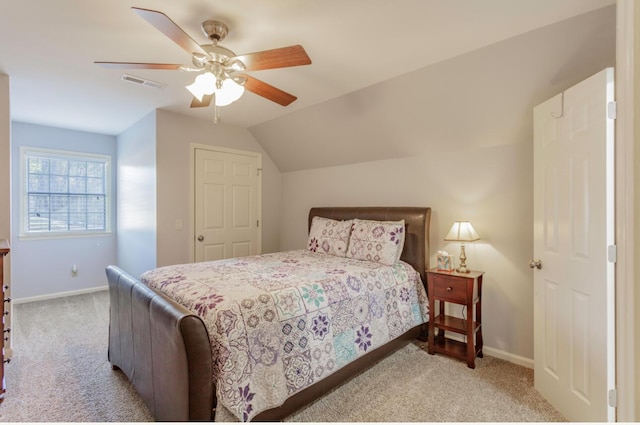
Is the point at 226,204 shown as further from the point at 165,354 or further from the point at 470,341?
the point at 470,341

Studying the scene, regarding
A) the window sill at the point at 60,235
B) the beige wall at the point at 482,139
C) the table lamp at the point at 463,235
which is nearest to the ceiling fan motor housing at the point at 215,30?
the beige wall at the point at 482,139

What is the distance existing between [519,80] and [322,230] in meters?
2.33

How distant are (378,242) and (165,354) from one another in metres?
2.03

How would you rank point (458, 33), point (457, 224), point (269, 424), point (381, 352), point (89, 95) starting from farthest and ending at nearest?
point (89, 95) → point (457, 224) → point (381, 352) → point (458, 33) → point (269, 424)

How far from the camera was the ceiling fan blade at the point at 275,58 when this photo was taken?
1.71m

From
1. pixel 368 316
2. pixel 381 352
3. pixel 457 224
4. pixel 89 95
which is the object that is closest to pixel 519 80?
pixel 457 224

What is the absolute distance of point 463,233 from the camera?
2717 mm

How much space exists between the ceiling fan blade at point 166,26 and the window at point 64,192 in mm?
4018

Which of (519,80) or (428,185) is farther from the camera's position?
(428,185)

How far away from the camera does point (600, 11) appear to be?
5.79 feet

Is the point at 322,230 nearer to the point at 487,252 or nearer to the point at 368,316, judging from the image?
the point at 368,316

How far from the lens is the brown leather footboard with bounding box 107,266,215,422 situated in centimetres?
147

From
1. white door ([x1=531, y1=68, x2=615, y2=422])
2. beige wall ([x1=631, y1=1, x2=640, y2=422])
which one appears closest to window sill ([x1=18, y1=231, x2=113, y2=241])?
white door ([x1=531, y1=68, x2=615, y2=422])

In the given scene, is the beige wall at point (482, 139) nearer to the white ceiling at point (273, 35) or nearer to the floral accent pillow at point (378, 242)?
the white ceiling at point (273, 35)
